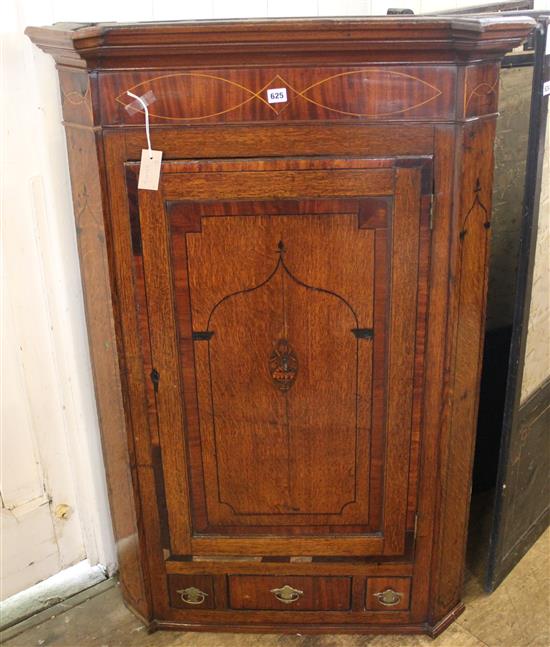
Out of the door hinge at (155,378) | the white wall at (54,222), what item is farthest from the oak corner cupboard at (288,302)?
the white wall at (54,222)

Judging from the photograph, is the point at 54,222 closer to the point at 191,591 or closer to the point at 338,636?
the point at 191,591

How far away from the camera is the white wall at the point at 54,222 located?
5.16 feet

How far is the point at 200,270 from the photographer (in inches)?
57.3

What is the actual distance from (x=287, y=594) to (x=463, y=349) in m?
0.74

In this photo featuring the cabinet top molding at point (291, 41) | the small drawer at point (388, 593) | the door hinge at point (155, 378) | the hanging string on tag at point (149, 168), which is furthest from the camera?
the small drawer at point (388, 593)

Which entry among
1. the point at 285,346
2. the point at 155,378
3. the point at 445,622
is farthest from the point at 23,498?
the point at 445,622

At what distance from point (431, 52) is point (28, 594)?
5.52ft

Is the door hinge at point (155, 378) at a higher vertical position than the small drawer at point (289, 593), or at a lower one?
higher

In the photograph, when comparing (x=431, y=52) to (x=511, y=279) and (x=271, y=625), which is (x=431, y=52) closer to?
(x=511, y=279)

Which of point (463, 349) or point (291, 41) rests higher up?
point (291, 41)

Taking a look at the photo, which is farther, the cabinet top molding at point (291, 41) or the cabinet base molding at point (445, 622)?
the cabinet base molding at point (445, 622)

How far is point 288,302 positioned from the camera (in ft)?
4.85

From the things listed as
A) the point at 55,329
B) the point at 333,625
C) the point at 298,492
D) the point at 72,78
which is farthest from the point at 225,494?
the point at 72,78

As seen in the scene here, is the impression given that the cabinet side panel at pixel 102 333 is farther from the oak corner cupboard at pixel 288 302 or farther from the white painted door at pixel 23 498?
the white painted door at pixel 23 498
